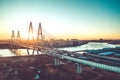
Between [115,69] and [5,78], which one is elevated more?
[115,69]

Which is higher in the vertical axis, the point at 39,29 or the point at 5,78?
the point at 39,29

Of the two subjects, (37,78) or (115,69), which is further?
(37,78)

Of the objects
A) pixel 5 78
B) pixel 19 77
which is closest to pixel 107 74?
pixel 19 77

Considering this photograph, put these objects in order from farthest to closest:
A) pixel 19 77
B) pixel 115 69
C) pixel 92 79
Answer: pixel 19 77, pixel 92 79, pixel 115 69

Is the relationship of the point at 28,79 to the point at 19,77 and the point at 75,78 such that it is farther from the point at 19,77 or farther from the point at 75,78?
the point at 75,78

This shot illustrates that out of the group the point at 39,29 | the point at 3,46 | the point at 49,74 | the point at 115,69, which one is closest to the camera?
the point at 115,69

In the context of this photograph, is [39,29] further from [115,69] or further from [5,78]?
[115,69]

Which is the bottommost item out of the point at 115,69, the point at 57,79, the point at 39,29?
the point at 57,79

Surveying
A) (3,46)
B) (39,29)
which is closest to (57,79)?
(39,29)

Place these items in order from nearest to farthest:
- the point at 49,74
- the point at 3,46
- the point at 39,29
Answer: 1. the point at 49,74
2. the point at 39,29
3. the point at 3,46
